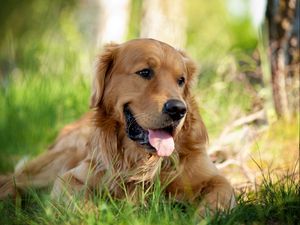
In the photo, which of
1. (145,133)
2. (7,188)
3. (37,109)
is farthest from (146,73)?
(37,109)

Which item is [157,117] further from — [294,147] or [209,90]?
[209,90]

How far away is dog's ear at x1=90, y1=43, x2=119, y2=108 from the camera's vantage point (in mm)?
4516

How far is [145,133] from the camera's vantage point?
4.18 metres

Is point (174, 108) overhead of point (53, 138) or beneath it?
overhead

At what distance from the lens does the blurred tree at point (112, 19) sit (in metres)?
10.0

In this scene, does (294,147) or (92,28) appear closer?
(294,147)

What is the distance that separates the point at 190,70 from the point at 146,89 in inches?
26.7

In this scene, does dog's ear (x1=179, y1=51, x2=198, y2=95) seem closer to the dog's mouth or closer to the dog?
the dog

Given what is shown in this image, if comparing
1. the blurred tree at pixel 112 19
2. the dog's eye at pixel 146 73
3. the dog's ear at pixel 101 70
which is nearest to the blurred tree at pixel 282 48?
the dog's ear at pixel 101 70

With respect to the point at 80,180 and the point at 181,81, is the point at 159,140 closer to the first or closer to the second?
the point at 181,81

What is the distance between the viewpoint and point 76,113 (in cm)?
724

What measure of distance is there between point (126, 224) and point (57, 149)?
234cm

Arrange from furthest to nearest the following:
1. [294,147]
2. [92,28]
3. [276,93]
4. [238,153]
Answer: [92,28], [276,93], [294,147], [238,153]

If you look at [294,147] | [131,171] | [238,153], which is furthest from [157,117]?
[294,147]
